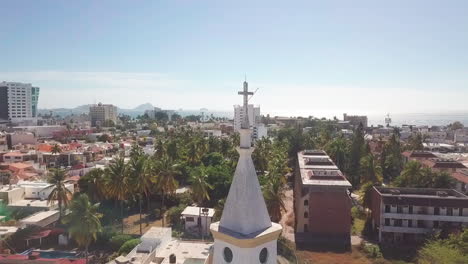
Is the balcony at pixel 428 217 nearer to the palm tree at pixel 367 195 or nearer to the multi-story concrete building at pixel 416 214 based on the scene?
the multi-story concrete building at pixel 416 214

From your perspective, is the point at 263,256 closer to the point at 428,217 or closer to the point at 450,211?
the point at 428,217

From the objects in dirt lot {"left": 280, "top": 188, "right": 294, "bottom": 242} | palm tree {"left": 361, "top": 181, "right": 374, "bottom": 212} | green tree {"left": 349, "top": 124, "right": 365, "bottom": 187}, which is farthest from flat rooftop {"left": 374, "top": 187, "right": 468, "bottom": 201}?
green tree {"left": 349, "top": 124, "right": 365, "bottom": 187}

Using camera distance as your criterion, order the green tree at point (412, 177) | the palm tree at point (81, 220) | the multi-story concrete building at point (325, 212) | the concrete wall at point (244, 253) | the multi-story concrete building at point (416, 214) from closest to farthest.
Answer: the concrete wall at point (244, 253) < the palm tree at point (81, 220) < the multi-story concrete building at point (416, 214) < the multi-story concrete building at point (325, 212) < the green tree at point (412, 177)

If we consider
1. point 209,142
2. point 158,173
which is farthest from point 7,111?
point 158,173

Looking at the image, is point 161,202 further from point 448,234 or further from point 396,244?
point 448,234

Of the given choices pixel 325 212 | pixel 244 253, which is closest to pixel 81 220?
pixel 244 253

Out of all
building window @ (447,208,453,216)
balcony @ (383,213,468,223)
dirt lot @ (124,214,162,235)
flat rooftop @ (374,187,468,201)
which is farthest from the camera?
flat rooftop @ (374,187,468,201)

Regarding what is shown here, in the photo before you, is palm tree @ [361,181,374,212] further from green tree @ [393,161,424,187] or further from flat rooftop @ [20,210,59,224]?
flat rooftop @ [20,210,59,224]

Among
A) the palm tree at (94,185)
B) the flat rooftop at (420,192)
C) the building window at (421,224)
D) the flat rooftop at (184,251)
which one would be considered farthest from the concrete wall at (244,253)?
the palm tree at (94,185)
